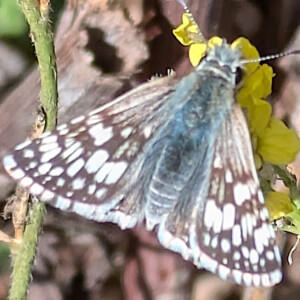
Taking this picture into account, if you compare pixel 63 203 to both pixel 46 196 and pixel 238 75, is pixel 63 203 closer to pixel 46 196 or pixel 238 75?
pixel 46 196

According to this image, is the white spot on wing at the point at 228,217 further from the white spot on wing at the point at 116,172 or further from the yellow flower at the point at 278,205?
the white spot on wing at the point at 116,172

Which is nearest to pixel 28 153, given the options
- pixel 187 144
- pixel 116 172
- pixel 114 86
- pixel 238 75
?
pixel 116 172

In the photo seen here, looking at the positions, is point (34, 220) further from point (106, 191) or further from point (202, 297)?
point (202, 297)

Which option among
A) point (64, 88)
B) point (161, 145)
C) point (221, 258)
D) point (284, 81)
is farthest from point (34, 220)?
point (284, 81)

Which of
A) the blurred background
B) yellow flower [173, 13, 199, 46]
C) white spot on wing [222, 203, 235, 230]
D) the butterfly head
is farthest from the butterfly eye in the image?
the blurred background

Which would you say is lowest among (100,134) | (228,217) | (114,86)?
(114,86)

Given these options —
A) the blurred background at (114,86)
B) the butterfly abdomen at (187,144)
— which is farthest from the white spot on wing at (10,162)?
the blurred background at (114,86)
